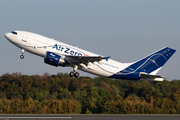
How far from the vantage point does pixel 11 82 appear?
313 ft

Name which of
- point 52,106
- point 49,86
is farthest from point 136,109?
point 49,86

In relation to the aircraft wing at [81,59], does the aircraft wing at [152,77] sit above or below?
below

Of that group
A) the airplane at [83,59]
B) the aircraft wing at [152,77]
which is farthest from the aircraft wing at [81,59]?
the aircraft wing at [152,77]

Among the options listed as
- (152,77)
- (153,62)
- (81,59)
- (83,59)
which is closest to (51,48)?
(81,59)

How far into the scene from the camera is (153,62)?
48.8 meters

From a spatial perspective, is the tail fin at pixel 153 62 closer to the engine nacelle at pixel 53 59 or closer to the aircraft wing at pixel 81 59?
the aircraft wing at pixel 81 59

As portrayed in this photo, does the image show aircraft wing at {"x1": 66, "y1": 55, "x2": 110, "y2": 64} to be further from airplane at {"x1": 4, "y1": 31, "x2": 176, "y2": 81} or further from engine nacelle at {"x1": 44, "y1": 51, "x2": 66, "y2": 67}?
engine nacelle at {"x1": 44, "y1": 51, "x2": 66, "y2": 67}

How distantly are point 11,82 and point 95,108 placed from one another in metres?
44.1

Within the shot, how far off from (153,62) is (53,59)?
16.8 m

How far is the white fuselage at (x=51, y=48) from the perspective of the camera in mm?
44125

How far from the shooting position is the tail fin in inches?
1901

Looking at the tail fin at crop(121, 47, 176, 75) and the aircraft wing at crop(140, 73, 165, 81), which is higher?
the tail fin at crop(121, 47, 176, 75)

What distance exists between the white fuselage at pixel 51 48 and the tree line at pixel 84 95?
10927mm

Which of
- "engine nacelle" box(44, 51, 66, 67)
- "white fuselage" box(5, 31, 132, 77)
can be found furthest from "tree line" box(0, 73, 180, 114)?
"engine nacelle" box(44, 51, 66, 67)
